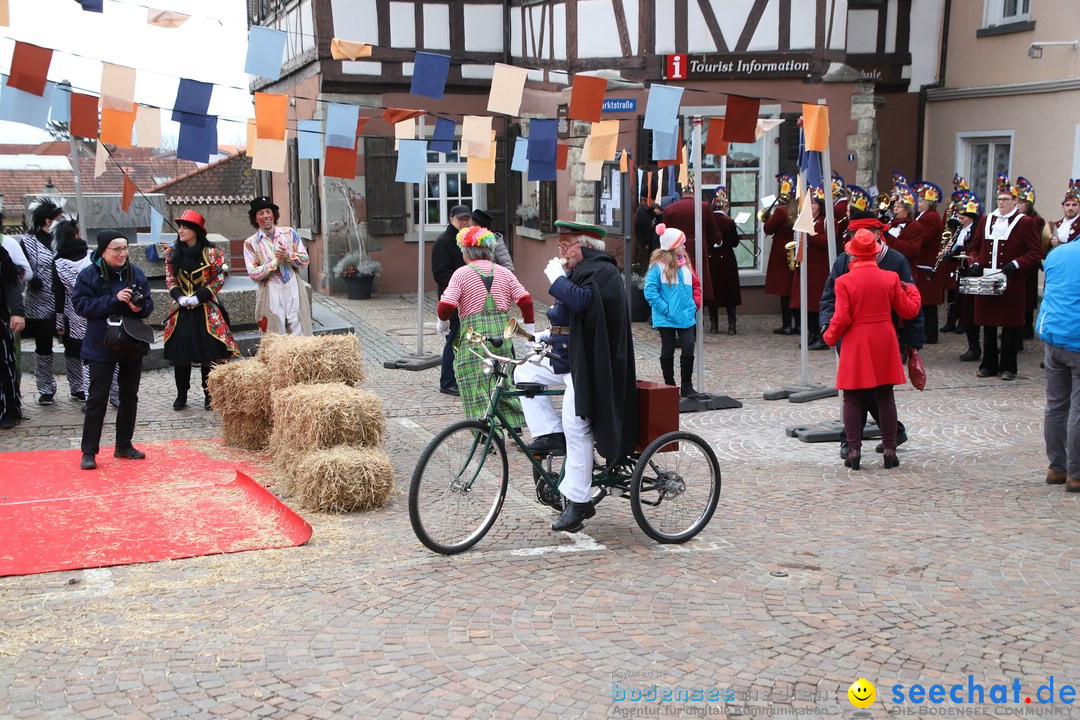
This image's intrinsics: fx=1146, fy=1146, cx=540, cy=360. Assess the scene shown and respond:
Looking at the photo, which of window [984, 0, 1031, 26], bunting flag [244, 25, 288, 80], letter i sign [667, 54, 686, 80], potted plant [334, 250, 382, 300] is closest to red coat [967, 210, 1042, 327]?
letter i sign [667, 54, 686, 80]

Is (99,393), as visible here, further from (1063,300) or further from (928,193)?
(928,193)

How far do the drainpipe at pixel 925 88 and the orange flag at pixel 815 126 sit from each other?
411 inches

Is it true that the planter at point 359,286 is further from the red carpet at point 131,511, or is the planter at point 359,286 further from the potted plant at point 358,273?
the red carpet at point 131,511

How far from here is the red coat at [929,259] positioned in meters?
13.9

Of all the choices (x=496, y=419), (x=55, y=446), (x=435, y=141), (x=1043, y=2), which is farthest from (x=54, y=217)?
(x=1043, y=2)

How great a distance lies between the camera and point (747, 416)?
10359 millimetres

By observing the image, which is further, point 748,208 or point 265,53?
point 748,208

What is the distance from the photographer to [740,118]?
407 inches

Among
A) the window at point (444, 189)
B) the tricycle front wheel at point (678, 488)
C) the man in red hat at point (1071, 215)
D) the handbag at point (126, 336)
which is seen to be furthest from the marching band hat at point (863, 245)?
the window at point (444, 189)

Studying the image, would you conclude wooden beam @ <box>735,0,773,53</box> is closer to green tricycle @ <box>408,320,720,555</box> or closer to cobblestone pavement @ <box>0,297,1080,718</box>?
cobblestone pavement @ <box>0,297,1080,718</box>

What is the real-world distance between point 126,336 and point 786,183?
9.49 metres

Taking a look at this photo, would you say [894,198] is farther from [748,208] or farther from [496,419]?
[496,419]

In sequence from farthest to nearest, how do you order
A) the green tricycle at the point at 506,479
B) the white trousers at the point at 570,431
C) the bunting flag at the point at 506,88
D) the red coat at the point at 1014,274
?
the red coat at the point at 1014,274
the bunting flag at the point at 506,88
the white trousers at the point at 570,431
the green tricycle at the point at 506,479

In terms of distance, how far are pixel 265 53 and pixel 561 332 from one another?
4593 mm
